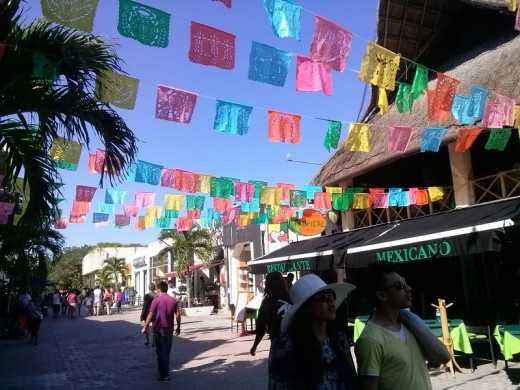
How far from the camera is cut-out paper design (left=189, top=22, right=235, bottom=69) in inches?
232

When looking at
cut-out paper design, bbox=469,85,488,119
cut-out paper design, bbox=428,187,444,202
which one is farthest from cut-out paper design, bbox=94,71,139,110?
cut-out paper design, bbox=428,187,444,202

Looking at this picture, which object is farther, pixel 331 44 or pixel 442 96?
pixel 442 96

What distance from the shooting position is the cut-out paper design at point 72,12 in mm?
4801

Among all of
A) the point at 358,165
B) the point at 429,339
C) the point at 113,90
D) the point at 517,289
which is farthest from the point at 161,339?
the point at 517,289

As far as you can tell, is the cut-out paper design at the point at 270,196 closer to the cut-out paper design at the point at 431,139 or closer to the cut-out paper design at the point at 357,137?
the cut-out paper design at the point at 357,137

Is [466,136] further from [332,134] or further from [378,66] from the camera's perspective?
[378,66]

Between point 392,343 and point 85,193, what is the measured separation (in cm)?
1000

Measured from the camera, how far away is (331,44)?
661 cm

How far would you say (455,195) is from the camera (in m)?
10.5

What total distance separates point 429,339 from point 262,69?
4.87 meters

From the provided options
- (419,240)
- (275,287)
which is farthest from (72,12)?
(419,240)

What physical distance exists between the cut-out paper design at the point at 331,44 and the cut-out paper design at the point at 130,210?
771 centimetres

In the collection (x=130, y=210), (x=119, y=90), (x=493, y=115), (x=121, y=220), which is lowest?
(x=121, y=220)

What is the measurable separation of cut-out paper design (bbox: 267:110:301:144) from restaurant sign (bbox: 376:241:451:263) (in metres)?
2.84
